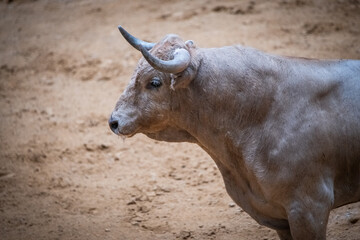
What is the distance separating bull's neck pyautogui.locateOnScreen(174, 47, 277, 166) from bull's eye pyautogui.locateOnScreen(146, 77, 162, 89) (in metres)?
0.23

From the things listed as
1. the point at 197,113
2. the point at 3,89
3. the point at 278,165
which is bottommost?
the point at 3,89

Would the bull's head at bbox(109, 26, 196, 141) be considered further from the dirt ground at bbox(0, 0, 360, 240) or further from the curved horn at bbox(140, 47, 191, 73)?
the dirt ground at bbox(0, 0, 360, 240)

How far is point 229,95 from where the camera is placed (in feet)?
16.7

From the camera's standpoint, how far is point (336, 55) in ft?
32.5

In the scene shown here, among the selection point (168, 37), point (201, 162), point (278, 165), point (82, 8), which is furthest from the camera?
point (82, 8)

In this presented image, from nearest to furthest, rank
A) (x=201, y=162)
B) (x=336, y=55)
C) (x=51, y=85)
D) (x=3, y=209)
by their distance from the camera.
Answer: (x=3, y=209) < (x=201, y=162) < (x=336, y=55) < (x=51, y=85)

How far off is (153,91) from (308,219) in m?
1.91

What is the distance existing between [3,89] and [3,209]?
12.5ft

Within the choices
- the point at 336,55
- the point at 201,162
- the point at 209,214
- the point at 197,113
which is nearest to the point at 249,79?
the point at 197,113

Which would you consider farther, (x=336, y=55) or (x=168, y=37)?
(x=336, y=55)

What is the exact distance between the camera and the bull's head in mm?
5035

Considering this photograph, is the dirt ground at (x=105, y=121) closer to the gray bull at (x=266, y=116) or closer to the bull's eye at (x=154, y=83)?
the gray bull at (x=266, y=116)

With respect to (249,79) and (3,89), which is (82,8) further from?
(249,79)

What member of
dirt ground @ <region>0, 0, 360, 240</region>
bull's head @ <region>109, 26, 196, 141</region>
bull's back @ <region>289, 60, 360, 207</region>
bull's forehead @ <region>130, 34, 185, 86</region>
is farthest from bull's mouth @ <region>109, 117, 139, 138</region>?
dirt ground @ <region>0, 0, 360, 240</region>
